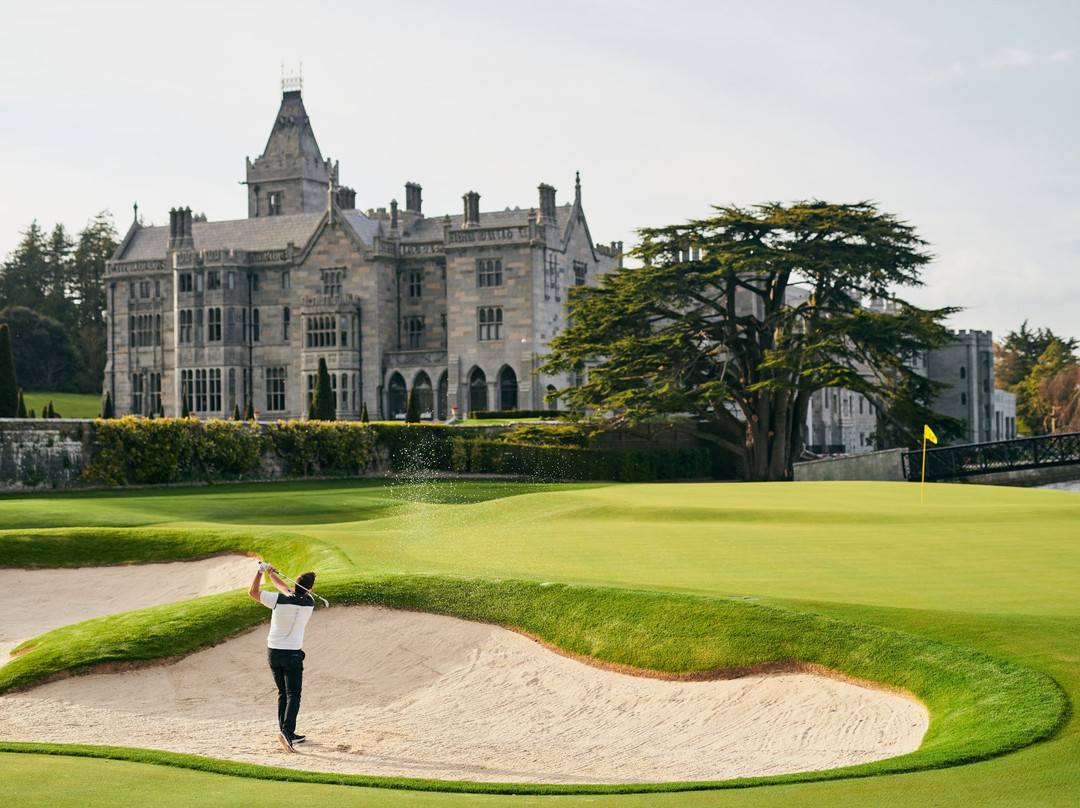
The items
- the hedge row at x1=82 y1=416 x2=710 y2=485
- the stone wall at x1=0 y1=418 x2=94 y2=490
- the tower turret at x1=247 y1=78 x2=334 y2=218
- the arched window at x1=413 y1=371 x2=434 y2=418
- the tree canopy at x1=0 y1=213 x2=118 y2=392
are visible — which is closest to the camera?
the stone wall at x1=0 y1=418 x2=94 y2=490

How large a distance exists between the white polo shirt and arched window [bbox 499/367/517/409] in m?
60.1

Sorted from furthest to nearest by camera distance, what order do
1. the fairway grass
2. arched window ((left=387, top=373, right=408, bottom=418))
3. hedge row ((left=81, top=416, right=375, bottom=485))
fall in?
1. arched window ((left=387, top=373, right=408, bottom=418))
2. hedge row ((left=81, top=416, right=375, bottom=485))
3. the fairway grass

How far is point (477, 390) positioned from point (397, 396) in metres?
6.05

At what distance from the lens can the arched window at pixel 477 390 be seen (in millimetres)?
73312

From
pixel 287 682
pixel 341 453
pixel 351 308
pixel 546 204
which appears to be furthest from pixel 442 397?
pixel 287 682

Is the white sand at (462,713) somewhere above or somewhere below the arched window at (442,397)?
below

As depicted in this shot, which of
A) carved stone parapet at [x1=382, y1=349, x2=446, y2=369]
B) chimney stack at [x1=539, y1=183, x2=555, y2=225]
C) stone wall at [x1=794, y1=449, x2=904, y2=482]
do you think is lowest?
stone wall at [x1=794, y1=449, x2=904, y2=482]

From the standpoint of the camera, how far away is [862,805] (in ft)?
27.9

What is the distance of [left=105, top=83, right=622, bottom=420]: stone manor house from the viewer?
238ft

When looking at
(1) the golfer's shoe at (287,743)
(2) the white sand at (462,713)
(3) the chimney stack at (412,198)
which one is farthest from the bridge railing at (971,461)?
(1) the golfer's shoe at (287,743)

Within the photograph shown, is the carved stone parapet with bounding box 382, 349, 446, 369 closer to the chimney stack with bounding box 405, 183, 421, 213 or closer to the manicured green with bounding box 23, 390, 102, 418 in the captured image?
the chimney stack with bounding box 405, 183, 421, 213

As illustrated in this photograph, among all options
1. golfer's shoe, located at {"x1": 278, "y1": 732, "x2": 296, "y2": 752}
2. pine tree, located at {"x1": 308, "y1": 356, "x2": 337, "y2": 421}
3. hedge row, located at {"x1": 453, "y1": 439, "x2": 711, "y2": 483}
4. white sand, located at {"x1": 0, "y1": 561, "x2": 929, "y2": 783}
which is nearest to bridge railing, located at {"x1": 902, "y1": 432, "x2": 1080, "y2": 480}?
hedge row, located at {"x1": 453, "y1": 439, "x2": 711, "y2": 483}

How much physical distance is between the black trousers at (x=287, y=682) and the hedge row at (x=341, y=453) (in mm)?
29733

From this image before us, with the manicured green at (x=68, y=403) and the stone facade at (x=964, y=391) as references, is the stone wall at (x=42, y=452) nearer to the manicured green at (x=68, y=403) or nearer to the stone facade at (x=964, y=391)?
the manicured green at (x=68, y=403)
